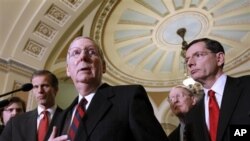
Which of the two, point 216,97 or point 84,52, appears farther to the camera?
point 216,97

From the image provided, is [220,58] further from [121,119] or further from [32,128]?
[32,128]

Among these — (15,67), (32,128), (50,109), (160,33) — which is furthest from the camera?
(160,33)

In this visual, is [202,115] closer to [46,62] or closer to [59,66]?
[46,62]

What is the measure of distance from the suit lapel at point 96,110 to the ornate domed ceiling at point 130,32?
565 cm

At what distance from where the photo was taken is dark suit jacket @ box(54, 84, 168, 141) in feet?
4.70

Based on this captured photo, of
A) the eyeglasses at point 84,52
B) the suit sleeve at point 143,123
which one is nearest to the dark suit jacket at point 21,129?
the eyeglasses at point 84,52

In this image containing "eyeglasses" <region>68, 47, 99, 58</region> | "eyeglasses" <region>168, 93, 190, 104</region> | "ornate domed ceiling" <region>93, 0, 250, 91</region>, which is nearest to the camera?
"eyeglasses" <region>68, 47, 99, 58</region>

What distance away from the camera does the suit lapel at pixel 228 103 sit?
1944 millimetres

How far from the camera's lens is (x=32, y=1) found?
22.6 ft

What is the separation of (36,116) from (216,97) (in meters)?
1.15

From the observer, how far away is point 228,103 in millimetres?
2000

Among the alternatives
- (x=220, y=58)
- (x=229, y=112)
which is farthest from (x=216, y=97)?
(x=220, y=58)

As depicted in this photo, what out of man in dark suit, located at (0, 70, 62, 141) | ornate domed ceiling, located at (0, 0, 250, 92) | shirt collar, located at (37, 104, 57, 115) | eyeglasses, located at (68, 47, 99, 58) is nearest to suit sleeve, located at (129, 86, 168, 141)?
eyeglasses, located at (68, 47, 99, 58)

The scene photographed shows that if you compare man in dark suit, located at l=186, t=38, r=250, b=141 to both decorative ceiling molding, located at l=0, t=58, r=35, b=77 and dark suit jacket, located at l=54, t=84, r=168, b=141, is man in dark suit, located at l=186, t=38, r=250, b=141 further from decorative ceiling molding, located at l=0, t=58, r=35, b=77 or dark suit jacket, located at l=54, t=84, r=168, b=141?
decorative ceiling molding, located at l=0, t=58, r=35, b=77
